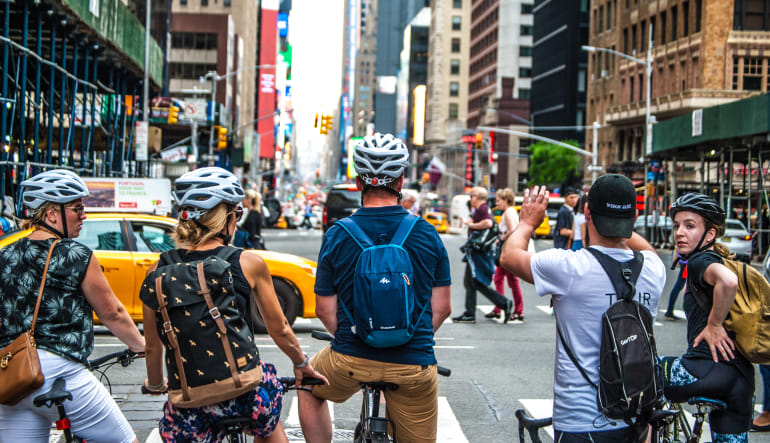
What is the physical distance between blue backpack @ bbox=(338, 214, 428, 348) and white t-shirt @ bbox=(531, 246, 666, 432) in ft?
1.80

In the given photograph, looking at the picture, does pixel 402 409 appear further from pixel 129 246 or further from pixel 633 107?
pixel 633 107

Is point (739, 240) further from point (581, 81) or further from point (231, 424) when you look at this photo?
point (581, 81)

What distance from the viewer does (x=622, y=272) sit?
13.4ft

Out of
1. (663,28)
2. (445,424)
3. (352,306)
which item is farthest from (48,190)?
(663,28)

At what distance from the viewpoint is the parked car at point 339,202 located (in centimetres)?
3572

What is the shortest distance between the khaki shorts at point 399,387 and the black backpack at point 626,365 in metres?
0.69

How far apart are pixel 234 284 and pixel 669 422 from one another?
2.05 m

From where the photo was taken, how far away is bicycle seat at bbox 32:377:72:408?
417 centimetres

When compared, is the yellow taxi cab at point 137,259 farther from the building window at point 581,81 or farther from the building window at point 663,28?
the building window at point 581,81

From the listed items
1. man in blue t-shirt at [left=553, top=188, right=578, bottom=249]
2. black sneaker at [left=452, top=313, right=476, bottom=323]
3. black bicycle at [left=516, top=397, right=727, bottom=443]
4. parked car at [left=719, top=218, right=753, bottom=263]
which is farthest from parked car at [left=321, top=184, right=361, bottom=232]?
black bicycle at [left=516, top=397, right=727, bottom=443]

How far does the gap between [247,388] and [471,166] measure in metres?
116

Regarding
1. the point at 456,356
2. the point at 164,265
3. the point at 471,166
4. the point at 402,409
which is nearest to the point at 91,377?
the point at 164,265

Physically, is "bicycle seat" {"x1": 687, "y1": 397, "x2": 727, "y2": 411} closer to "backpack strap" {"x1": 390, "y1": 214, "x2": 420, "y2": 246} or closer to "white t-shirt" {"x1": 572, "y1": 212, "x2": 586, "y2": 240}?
"backpack strap" {"x1": 390, "y1": 214, "x2": 420, "y2": 246}

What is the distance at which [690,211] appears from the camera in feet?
17.4
